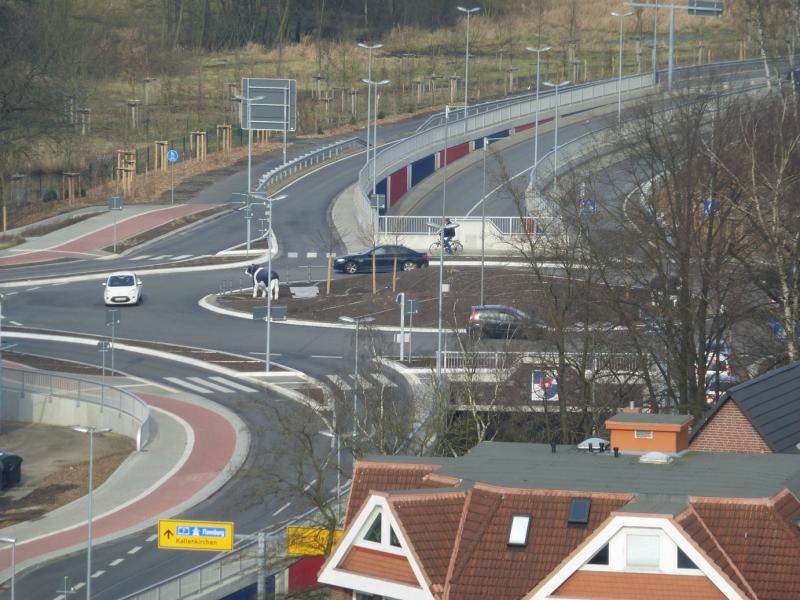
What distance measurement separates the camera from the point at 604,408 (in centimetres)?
4338

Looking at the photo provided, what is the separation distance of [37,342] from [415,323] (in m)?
13.4

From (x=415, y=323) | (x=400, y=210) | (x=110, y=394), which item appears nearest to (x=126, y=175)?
(x=400, y=210)

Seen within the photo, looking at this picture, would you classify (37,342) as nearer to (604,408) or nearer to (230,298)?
(230,298)

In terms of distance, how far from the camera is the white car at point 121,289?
202ft

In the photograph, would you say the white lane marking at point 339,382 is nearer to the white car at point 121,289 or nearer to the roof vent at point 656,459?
the white car at point 121,289

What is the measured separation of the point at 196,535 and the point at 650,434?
13.2 meters

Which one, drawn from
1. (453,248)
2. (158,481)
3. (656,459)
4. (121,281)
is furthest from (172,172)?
(656,459)

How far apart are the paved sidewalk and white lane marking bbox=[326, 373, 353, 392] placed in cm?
309

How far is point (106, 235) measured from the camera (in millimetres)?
75938

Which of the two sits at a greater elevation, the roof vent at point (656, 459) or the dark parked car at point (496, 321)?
the dark parked car at point (496, 321)

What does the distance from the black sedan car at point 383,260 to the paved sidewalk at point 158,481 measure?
16152mm

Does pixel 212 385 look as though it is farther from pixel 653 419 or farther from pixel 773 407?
pixel 653 419

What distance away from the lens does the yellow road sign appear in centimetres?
3553

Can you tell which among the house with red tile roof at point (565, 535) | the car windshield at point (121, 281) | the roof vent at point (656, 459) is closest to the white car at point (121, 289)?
the car windshield at point (121, 281)
